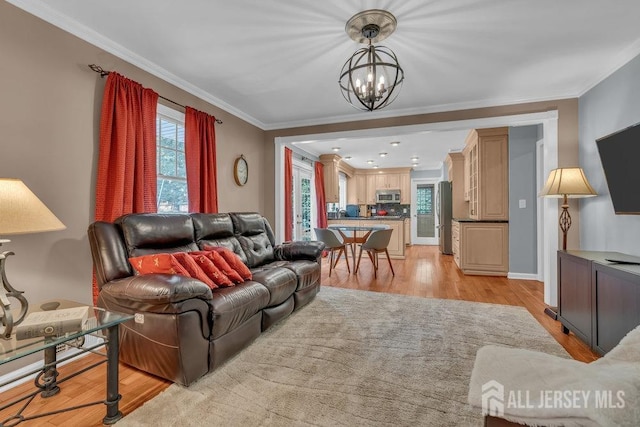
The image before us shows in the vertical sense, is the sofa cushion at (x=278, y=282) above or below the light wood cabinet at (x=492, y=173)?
below

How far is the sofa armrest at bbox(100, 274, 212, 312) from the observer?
172 centimetres

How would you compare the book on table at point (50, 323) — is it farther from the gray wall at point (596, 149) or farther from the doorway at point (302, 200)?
the doorway at point (302, 200)

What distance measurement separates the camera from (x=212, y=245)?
2.88m

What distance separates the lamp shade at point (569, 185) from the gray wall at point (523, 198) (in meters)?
1.89

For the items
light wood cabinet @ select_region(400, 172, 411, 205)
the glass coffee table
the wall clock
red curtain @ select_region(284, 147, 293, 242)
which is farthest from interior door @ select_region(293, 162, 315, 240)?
the glass coffee table

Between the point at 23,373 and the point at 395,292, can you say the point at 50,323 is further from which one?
the point at 395,292

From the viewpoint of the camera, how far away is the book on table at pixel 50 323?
1369mm

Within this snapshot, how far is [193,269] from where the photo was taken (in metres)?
2.21

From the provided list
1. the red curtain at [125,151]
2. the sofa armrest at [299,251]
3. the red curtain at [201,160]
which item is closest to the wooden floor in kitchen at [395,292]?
the sofa armrest at [299,251]

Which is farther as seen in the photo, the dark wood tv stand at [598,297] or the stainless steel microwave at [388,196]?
the stainless steel microwave at [388,196]

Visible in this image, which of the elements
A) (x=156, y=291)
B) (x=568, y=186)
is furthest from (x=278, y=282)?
(x=568, y=186)

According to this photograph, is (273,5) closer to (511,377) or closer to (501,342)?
(511,377)

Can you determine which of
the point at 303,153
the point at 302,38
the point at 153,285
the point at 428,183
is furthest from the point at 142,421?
the point at 428,183

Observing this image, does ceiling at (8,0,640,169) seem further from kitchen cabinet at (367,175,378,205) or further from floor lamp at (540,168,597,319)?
kitchen cabinet at (367,175,378,205)
